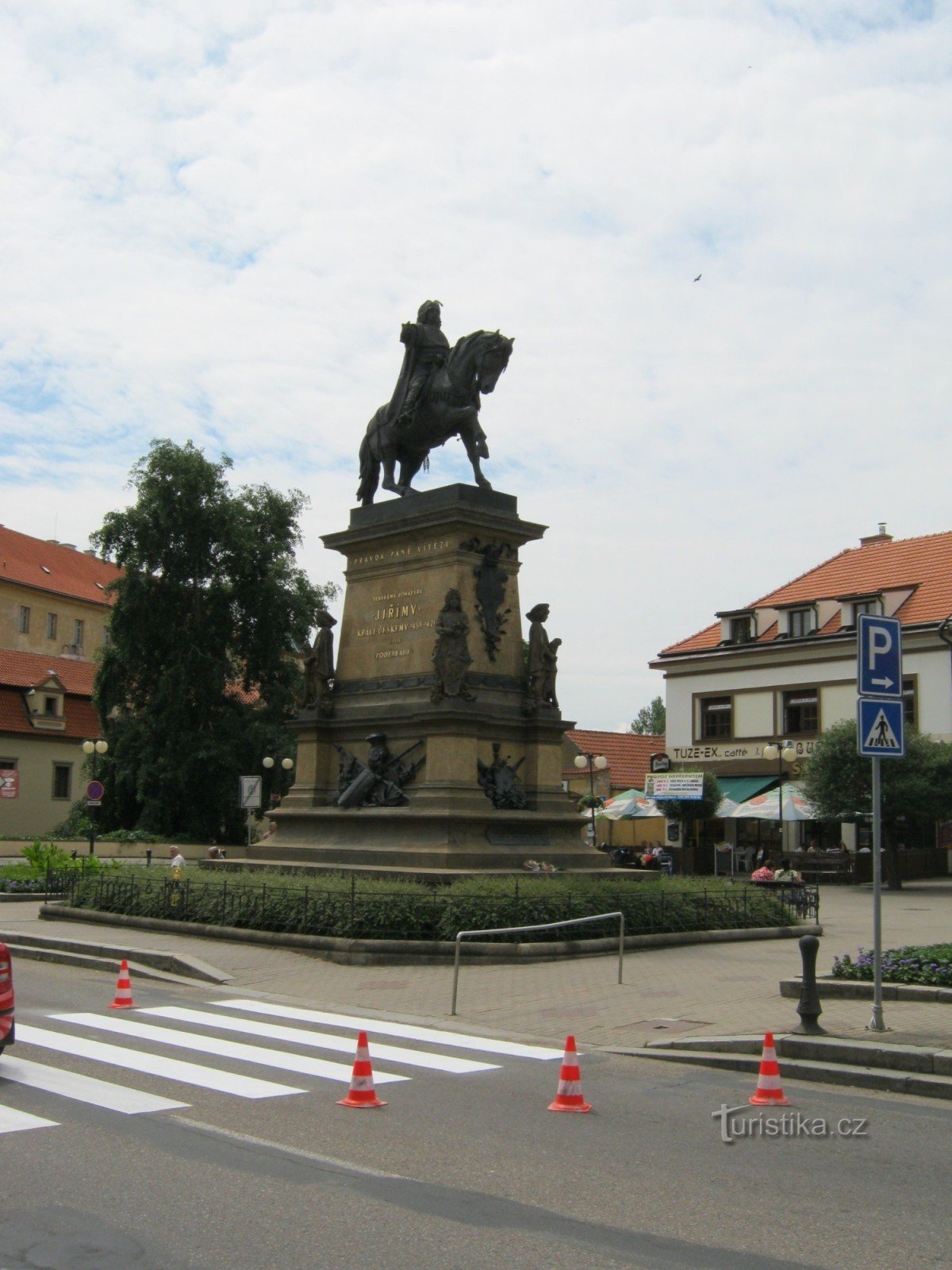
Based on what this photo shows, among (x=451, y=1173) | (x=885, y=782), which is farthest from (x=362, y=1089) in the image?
(x=885, y=782)

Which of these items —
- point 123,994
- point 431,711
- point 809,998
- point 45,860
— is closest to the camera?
point 809,998

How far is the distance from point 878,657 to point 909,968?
3592 millimetres

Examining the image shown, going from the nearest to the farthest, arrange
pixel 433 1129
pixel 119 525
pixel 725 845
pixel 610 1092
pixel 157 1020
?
pixel 433 1129 < pixel 610 1092 < pixel 157 1020 < pixel 725 845 < pixel 119 525

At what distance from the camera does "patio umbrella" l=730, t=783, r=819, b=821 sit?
42.1 meters

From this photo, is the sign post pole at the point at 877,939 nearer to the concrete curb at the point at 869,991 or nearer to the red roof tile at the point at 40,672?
the concrete curb at the point at 869,991

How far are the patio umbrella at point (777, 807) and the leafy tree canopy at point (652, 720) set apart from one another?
7797 cm

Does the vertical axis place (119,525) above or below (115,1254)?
above

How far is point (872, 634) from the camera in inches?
448

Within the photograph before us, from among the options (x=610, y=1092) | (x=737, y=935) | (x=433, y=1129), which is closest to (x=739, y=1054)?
(x=610, y=1092)

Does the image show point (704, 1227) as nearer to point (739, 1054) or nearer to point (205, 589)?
point (739, 1054)

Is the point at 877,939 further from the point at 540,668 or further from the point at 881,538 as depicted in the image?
the point at 881,538

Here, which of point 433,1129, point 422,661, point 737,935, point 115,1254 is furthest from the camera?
point 422,661

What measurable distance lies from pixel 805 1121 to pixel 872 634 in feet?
14.5

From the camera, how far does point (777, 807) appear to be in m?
43.0
